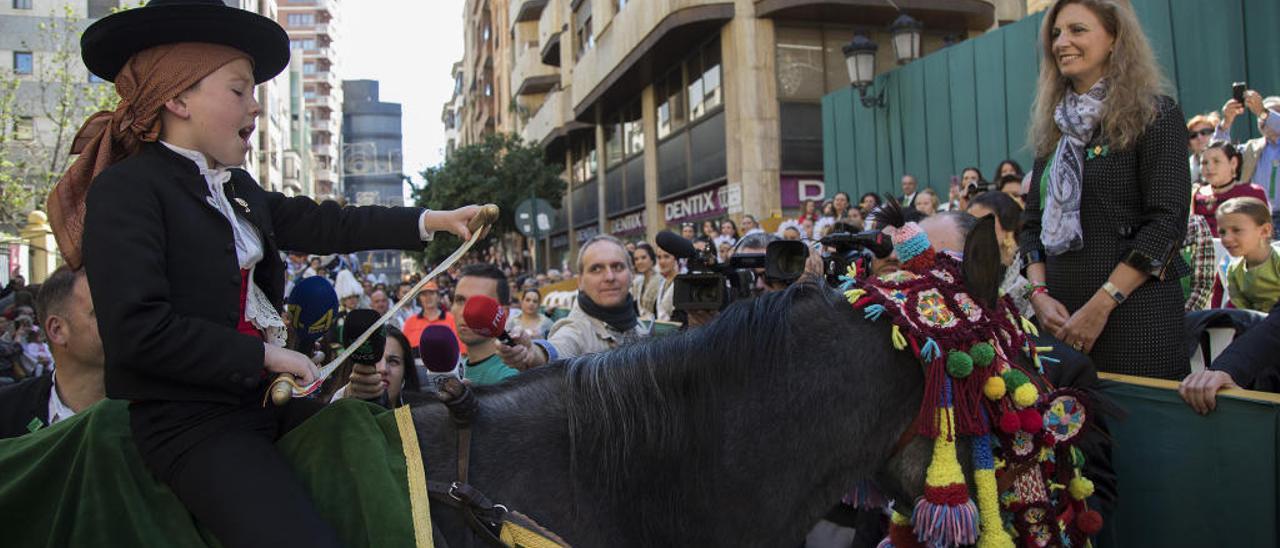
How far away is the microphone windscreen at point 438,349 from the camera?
2.74m

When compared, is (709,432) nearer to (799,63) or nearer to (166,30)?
(166,30)

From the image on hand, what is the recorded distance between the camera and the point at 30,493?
187 centimetres

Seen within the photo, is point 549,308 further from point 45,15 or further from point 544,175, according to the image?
point 45,15

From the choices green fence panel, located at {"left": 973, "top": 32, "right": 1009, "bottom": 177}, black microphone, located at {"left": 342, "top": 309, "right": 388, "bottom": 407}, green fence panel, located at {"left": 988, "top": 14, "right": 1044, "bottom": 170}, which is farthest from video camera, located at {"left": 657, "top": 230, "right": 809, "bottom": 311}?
green fence panel, located at {"left": 973, "top": 32, "right": 1009, "bottom": 177}

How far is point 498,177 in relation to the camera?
30703 millimetres

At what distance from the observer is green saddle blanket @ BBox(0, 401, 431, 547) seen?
1.79 meters

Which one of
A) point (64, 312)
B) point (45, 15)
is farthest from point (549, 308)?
point (45, 15)

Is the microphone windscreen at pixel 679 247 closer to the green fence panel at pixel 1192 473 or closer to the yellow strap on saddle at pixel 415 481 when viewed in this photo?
the yellow strap on saddle at pixel 415 481

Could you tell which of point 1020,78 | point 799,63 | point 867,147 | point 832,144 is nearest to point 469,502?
point 1020,78

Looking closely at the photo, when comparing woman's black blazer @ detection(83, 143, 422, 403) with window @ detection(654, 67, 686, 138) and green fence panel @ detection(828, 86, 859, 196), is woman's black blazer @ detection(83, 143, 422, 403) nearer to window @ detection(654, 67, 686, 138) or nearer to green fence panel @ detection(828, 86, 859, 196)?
green fence panel @ detection(828, 86, 859, 196)

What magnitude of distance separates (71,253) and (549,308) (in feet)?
36.8

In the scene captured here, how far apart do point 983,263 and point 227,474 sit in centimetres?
193

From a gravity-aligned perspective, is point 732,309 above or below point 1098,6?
below

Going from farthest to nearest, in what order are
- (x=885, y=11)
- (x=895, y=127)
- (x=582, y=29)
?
(x=582, y=29) → (x=885, y=11) → (x=895, y=127)
